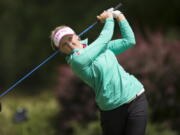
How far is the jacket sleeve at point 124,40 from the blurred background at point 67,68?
93.7 inches

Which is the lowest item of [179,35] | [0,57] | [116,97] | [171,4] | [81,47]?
[116,97]

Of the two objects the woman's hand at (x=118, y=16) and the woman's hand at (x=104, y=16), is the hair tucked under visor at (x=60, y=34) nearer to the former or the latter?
the woman's hand at (x=104, y=16)

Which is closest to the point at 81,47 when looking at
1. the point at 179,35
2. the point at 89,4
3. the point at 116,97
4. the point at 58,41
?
the point at 58,41

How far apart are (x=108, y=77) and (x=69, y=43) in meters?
0.42

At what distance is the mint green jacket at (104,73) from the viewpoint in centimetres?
455

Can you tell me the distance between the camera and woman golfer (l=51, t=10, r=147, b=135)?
4570mm

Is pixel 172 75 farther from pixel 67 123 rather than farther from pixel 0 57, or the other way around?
pixel 0 57

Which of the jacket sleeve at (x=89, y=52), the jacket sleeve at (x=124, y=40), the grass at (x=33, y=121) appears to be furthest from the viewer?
the grass at (x=33, y=121)

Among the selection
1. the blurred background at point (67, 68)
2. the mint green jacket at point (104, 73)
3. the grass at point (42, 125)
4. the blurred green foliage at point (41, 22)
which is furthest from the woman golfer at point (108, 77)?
the blurred green foliage at point (41, 22)

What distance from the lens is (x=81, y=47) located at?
4656 millimetres

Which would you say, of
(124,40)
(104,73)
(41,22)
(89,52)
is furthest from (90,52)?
(41,22)

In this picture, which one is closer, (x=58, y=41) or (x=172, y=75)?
(x=58, y=41)

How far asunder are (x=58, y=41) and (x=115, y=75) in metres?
0.54

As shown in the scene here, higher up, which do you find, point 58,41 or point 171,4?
point 171,4
